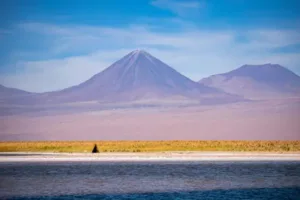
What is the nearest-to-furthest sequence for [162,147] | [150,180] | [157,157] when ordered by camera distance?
1. [150,180]
2. [157,157]
3. [162,147]

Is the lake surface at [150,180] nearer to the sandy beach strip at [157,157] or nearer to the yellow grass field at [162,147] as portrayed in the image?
the sandy beach strip at [157,157]

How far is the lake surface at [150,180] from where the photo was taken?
31.4m

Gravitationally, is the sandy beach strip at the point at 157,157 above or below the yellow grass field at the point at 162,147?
below

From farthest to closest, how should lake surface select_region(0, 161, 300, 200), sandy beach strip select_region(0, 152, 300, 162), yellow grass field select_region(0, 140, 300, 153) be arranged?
yellow grass field select_region(0, 140, 300, 153) < sandy beach strip select_region(0, 152, 300, 162) < lake surface select_region(0, 161, 300, 200)

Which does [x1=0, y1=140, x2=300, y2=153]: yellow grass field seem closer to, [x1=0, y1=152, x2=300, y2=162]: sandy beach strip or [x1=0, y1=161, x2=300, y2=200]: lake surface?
[x1=0, y1=152, x2=300, y2=162]: sandy beach strip

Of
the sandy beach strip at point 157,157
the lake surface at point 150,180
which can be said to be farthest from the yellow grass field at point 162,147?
the lake surface at point 150,180

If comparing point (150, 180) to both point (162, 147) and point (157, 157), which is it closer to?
point (157, 157)

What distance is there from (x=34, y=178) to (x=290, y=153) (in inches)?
1334

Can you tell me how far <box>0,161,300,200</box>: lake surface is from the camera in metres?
31.4

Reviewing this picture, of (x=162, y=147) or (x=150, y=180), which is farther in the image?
(x=162, y=147)

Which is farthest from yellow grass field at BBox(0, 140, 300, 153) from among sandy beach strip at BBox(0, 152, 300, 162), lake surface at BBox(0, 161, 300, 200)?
lake surface at BBox(0, 161, 300, 200)

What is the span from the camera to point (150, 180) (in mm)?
A: 39375

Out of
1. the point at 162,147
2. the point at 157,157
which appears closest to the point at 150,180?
the point at 157,157

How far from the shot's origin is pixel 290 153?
62344mm
